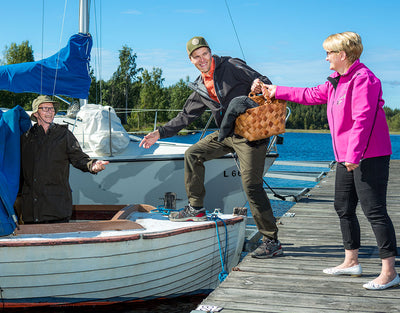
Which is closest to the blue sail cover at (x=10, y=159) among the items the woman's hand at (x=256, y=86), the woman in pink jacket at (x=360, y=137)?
the woman's hand at (x=256, y=86)

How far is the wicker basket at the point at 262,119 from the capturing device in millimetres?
4152

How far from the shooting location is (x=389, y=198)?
9.30 metres

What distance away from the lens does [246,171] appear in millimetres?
4270

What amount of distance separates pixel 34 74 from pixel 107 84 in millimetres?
63966

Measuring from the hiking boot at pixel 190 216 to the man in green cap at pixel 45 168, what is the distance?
34.4 inches

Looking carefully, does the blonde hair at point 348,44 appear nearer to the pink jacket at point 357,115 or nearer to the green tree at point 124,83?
the pink jacket at point 357,115

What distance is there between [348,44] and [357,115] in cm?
49

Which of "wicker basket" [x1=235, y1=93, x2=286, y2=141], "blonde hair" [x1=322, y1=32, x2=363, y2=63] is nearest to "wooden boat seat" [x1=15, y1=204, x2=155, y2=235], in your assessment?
"wicker basket" [x1=235, y1=93, x2=286, y2=141]

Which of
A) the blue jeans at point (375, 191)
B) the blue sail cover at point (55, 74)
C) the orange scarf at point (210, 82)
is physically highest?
the blue sail cover at point (55, 74)

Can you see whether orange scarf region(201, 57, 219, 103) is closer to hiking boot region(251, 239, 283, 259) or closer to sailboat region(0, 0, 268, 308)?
sailboat region(0, 0, 268, 308)

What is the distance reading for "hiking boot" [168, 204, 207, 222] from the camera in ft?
15.7

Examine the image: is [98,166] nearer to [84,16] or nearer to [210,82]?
[210,82]

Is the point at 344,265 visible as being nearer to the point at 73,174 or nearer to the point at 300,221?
the point at 300,221

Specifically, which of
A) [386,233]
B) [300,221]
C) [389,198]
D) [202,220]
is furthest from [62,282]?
[389,198]
